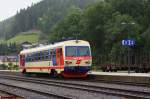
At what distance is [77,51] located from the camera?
39.3m

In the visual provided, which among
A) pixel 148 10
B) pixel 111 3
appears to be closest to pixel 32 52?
pixel 148 10

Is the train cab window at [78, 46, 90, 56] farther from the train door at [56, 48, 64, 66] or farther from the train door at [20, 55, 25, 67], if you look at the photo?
the train door at [20, 55, 25, 67]

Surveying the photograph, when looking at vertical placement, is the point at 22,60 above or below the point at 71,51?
below

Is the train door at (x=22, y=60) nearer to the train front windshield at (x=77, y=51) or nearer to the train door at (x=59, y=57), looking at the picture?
the train door at (x=59, y=57)

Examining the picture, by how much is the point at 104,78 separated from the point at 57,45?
5.02 meters

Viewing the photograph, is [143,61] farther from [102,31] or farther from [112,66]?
[102,31]

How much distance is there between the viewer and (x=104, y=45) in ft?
362

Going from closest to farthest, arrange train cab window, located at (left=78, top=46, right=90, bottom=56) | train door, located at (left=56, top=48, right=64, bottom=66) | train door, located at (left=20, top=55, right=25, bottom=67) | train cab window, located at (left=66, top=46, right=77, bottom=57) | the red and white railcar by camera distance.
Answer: the red and white railcar → train door, located at (left=56, top=48, right=64, bottom=66) → train cab window, located at (left=66, top=46, right=77, bottom=57) → train cab window, located at (left=78, top=46, right=90, bottom=56) → train door, located at (left=20, top=55, right=25, bottom=67)

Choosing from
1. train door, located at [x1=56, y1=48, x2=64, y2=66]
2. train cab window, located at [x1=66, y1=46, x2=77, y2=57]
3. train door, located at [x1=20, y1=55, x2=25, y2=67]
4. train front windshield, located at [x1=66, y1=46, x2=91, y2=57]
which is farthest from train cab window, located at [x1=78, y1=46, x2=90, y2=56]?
train door, located at [x1=20, y1=55, x2=25, y2=67]

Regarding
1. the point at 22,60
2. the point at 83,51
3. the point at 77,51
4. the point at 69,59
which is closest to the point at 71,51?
the point at 77,51

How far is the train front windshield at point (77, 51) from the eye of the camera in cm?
3896

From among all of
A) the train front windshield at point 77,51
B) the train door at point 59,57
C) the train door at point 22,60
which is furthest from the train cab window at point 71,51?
the train door at point 22,60

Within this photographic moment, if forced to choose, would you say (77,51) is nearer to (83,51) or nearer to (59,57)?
(83,51)

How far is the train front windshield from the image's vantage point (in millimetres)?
38956
